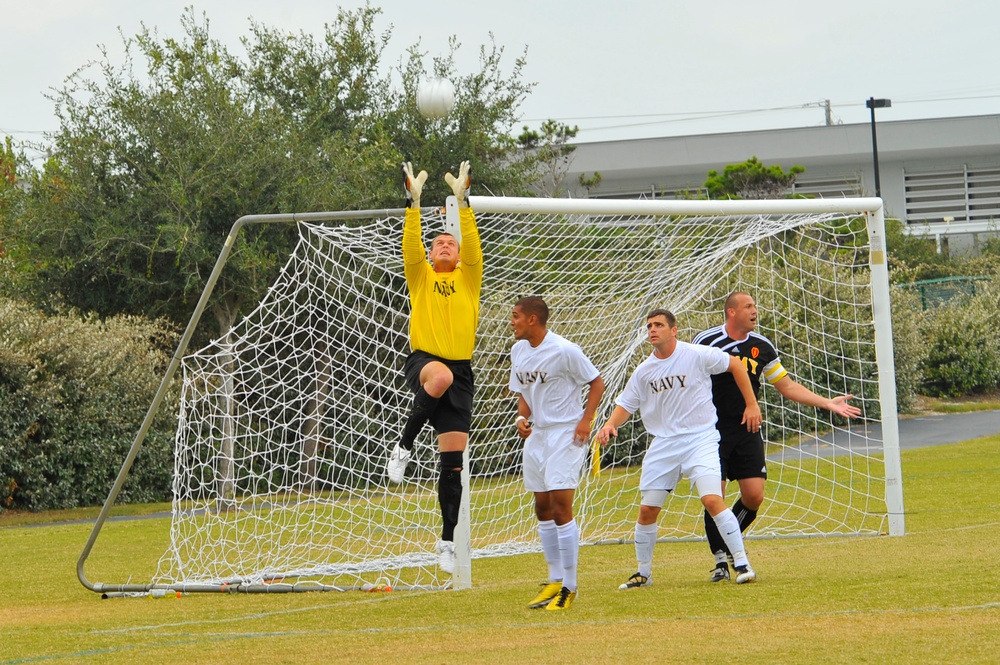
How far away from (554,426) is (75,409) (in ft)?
42.7

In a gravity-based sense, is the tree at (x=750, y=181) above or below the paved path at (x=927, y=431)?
above

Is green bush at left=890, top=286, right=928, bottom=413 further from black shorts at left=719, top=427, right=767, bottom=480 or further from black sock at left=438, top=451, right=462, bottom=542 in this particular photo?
black sock at left=438, top=451, right=462, bottom=542

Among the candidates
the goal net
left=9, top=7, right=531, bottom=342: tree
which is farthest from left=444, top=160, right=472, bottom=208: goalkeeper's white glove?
left=9, top=7, right=531, bottom=342: tree

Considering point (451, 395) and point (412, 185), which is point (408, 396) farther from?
point (412, 185)

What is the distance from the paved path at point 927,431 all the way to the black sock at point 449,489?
43.0 feet

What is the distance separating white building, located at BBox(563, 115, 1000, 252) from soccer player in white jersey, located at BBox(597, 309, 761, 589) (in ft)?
131

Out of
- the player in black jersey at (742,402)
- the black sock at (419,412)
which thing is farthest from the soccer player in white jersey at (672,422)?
the black sock at (419,412)

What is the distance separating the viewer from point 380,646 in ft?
21.1

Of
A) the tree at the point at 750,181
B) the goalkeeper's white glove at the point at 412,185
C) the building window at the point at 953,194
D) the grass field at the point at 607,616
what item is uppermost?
the building window at the point at 953,194

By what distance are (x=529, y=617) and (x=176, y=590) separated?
347 centimetres

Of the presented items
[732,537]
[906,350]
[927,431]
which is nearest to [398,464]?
[732,537]

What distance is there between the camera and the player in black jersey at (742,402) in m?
8.86

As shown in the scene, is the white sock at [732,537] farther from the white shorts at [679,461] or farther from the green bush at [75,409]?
the green bush at [75,409]

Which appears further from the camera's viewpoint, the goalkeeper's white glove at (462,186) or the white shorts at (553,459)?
the goalkeeper's white glove at (462,186)
